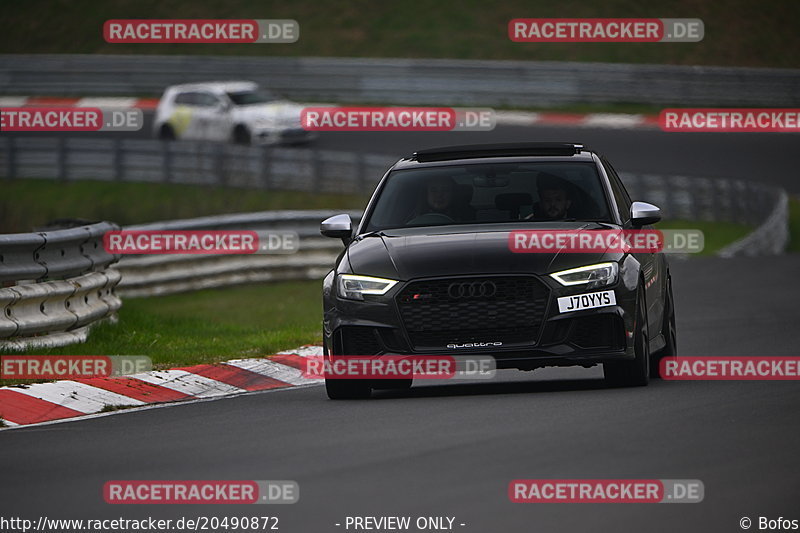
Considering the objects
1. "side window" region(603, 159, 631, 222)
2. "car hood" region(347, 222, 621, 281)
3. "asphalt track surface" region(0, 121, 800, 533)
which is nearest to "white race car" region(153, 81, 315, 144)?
"asphalt track surface" region(0, 121, 800, 533)

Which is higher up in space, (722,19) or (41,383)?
(722,19)

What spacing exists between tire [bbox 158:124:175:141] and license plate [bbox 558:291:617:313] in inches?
1263

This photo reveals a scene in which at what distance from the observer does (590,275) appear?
10.9 meters

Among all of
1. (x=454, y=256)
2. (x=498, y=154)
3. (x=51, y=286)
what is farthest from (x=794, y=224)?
(x=454, y=256)

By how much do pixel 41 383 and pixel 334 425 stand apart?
2770 millimetres

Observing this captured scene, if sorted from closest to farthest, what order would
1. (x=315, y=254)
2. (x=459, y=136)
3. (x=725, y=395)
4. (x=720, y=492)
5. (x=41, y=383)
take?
(x=720, y=492) < (x=725, y=395) < (x=41, y=383) < (x=315, y=254) < (x=459, y=136)

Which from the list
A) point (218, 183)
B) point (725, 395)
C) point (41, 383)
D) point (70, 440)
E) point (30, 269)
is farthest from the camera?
point (218, 183)

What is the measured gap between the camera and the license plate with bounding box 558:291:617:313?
10.9 meters

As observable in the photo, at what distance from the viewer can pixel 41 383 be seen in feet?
38.4

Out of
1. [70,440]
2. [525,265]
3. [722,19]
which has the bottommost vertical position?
[70,440]

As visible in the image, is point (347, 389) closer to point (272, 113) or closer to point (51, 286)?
point (51, 286)

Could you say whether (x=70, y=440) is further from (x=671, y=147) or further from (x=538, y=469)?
(x=671, y=147)

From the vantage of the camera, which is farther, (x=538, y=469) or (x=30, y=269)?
(x=30, y=269)

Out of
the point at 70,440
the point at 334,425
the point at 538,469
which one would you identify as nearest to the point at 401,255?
the point at 334,425
